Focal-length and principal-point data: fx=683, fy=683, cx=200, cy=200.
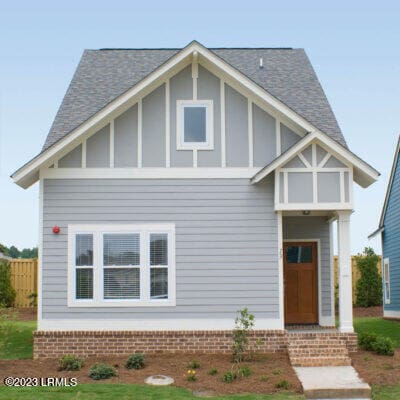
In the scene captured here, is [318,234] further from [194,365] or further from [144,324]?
[194,365]

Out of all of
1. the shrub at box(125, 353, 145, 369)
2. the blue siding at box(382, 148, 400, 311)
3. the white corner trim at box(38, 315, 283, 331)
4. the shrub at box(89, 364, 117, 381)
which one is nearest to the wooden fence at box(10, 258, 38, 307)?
the white corner trim at box(38, 315, 283, 331)

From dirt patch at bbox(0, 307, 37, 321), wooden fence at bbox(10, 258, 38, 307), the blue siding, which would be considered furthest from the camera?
Result: wooden fence at bbox(10, 258, 38, 307)

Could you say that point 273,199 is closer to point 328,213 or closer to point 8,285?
point 328,213

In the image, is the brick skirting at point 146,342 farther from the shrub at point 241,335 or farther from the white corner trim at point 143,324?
the shrub at point 241,335

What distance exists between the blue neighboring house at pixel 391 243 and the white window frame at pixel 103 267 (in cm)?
1135

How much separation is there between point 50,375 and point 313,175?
6.91m

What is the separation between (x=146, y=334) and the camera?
15109 millimetres

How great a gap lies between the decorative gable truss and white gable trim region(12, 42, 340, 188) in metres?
0.68

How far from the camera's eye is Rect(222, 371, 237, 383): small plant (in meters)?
12.6

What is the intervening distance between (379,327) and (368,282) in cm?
651

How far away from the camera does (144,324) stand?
15211 mm

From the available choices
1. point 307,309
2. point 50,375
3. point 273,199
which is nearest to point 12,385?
point 50,375

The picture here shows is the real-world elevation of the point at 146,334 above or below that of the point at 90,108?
below

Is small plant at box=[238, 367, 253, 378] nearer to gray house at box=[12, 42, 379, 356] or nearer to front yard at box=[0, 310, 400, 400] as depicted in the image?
front yard at box=[0, 310, 400, 400]
